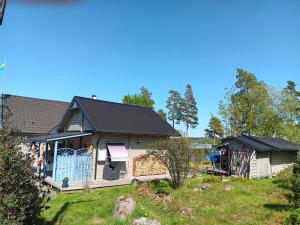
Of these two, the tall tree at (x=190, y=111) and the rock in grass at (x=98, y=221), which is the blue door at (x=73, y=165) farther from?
the tall tree at (x=190, y=111)

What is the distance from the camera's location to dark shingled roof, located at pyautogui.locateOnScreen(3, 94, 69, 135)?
28.7 meters

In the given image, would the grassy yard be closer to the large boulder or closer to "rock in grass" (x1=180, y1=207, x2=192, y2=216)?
"rock in grass" (x1=180, y1=207, x2=192, y2=216)

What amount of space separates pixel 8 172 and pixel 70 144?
16912mm

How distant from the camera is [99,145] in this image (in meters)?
21.1

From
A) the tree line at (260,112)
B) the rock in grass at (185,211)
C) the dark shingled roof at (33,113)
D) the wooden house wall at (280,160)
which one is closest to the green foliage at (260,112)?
the tree line at (260,112)

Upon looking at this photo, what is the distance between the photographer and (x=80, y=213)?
38.3ft

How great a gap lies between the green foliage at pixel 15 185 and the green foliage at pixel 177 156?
921cm

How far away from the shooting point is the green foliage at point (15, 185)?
7.61 m

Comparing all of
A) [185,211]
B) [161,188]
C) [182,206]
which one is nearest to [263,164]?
[161,188]

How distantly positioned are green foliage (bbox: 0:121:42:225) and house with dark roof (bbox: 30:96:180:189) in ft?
31.8

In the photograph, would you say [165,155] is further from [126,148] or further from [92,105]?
[92,105]

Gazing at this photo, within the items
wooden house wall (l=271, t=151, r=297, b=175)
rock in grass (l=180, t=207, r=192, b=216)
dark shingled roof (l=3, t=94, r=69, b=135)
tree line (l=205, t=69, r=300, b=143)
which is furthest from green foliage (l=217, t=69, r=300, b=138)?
rock in grass (l=180, t=207, r=192, b=216)

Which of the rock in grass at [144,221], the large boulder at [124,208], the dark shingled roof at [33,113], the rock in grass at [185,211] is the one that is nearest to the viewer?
the rock in grass at [144,221]

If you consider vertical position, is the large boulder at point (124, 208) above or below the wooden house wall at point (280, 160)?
below
